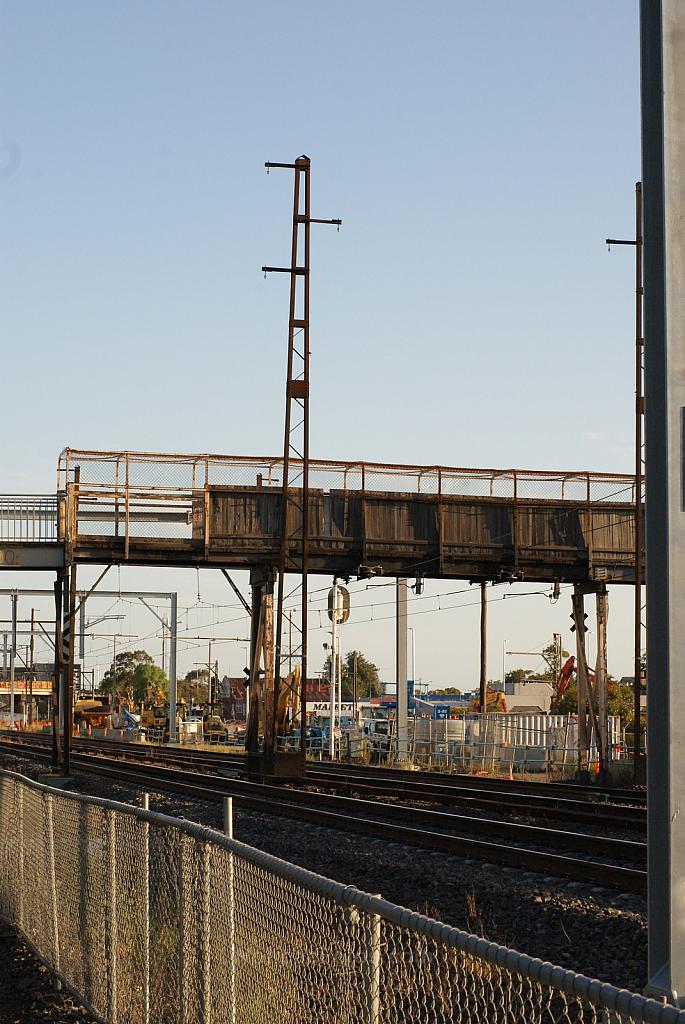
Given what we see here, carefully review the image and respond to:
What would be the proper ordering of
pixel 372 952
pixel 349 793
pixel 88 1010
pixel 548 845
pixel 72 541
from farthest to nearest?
pixel 72 541, pixel 349 793, pixel 548 845, pixel 88 1010, pixel 372 952

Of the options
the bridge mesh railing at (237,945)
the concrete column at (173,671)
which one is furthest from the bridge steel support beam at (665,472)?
the concrete column at (173,671)

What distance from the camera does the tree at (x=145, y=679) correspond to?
182500mm

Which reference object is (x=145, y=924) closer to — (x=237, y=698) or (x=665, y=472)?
(x=665, y=472)

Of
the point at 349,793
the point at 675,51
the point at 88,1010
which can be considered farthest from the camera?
the point at 349,793

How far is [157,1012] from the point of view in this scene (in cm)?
754

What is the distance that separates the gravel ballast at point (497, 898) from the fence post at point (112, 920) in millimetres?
973

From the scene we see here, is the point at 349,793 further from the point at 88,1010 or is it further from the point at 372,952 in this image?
the point at 372,952

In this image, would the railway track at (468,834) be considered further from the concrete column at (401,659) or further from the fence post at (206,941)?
the concrete column at (401,659)

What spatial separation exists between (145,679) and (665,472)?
617ft

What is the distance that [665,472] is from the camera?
4.67 m

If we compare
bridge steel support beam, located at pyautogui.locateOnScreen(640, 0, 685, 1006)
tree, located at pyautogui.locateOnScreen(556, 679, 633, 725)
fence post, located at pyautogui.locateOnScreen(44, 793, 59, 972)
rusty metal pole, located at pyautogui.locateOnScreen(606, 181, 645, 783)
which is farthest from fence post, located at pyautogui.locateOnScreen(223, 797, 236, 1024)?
tree, located at pyautogui.locateOnScreen(556, 679, 633, 725)

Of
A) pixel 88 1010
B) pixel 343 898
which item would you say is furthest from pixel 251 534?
pixel 343 898

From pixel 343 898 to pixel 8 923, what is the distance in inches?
328

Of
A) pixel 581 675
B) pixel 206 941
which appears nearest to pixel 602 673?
pixel 581 675
